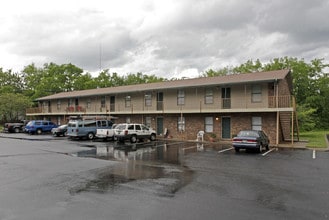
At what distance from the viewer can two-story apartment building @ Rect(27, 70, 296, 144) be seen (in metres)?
22.9

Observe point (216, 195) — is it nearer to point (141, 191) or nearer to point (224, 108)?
point (141, 191)

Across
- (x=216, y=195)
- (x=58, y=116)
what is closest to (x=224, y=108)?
(x=216, y=195)

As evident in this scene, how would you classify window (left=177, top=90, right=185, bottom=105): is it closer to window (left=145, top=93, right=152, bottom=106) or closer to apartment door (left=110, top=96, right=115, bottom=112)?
window (left=145, top=93, right=152, bottom=106)

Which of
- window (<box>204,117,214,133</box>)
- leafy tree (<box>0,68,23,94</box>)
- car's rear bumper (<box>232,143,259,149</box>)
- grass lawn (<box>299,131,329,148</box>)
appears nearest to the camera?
car's rear bumper (<box>232,143,259,149</box>)

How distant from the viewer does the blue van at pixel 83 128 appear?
1040 inches

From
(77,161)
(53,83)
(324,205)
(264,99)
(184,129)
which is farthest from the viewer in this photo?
(53,83)

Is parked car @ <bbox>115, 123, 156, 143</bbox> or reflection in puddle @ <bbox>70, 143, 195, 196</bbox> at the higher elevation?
parked car @ <bbox>115, 123, 156, 143</bbox>

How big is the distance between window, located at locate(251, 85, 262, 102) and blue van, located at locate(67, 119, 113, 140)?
1457cm

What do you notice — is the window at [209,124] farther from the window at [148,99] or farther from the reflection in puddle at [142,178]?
the reflection in puddle at [142,178]

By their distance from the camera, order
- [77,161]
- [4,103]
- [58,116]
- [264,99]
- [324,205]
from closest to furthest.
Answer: [324,205] → [77,161] → [264,99] → [58,116] → [4,103]

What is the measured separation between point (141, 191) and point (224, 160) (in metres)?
7.24

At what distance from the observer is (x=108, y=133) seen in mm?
25000

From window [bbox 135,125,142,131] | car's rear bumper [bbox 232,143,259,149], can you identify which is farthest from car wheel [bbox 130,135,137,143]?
car's rear bumper [bbox 232,143,259,149]

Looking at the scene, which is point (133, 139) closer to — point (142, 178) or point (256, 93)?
point (256, 93)
